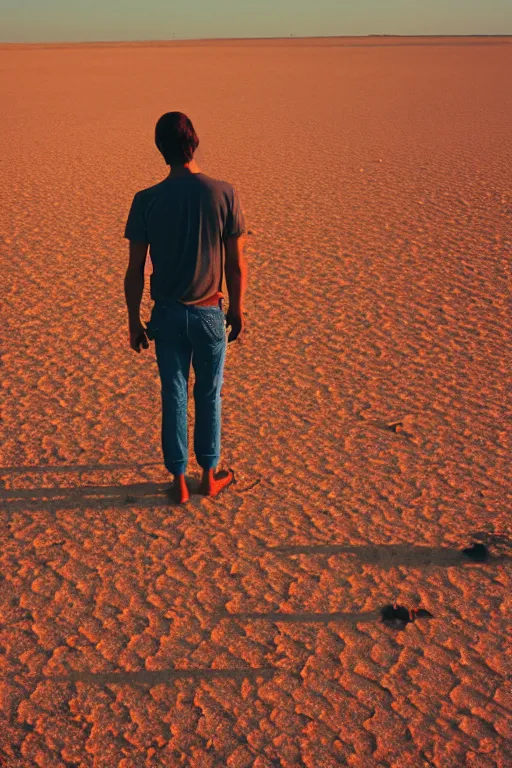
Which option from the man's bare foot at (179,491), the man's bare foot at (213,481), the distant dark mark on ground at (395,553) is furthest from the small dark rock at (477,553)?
the man's bare foot at (179,491)

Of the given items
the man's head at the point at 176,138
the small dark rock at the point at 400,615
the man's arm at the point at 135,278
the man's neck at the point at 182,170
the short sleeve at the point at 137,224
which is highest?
the man's head at the point at 176,138

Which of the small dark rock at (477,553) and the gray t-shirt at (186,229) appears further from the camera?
the small dark rock at (477,553)

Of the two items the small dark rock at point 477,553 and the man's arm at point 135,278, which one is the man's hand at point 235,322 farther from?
the small dark rock at point 477,553

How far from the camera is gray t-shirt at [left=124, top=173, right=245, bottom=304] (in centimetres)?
292

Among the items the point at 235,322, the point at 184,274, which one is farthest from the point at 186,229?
the point at 235,322

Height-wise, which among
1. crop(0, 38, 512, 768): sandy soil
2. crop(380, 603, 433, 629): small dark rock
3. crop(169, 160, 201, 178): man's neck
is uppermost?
crop(169, 160, 201, 178): man's neck

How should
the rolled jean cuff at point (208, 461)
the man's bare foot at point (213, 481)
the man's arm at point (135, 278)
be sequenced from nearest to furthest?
the man's arm at point (135, 278)
the rolled jean cuff at point (208, 461)
the man's bare foot at point (213, 481)

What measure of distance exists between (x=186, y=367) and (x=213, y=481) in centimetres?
68

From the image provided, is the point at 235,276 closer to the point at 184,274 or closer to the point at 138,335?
the point at 184,274

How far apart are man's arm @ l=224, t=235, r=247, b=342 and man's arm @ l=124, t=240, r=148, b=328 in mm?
342

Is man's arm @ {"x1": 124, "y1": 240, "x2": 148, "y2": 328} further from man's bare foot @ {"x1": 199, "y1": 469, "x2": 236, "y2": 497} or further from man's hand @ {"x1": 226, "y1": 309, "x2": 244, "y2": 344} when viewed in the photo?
man's bare foot @ {"x1": 199, "y1": 469, "x2": 236, "y2": 497}

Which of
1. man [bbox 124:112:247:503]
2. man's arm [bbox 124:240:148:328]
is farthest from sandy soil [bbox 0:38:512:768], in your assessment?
man's arm [bbox 124:240:148:328]

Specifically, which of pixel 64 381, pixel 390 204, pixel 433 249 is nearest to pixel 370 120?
pixel 390 204

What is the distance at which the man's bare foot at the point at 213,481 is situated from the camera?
3.64 meters
